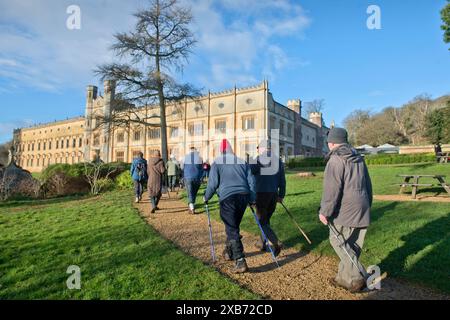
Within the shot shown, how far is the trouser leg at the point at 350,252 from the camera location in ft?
11.7

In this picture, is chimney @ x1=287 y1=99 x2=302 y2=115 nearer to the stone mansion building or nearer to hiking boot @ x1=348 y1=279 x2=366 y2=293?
the stone mansion building

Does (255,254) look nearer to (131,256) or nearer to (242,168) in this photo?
(242,168)

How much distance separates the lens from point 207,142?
123 feet

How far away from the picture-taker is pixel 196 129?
39.0 metres

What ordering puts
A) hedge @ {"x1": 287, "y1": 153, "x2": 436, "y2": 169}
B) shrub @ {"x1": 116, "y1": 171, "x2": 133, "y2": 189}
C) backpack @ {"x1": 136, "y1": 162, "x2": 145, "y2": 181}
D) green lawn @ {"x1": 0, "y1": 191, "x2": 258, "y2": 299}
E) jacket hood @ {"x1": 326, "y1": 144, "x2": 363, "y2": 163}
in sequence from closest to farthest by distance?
1. green lawn @ {"x1": 0, "y1": 191, "x2": 258, "y2": 299}
2. jacket hood @ {"x1": 326, "y1": 144, "x2": 363, "y2": 163}
3. backpack @ {"x1": 136, "y1": 162, "x2": 145, "y2": 181}
4. shrub @ {"x1": 116, "y1": 171, "x2": 133, "y2": 189}
5. hedge @ {"x1": 287, "y1": 153, "x2": 436, "y2": 169}

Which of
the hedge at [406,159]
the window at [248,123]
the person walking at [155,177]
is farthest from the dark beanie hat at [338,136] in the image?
the window at [248,123]

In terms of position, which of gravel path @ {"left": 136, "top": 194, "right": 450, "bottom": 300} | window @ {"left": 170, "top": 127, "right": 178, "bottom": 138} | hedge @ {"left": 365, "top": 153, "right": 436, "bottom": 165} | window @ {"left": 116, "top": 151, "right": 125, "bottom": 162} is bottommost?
gravel path @ {"left": 136, "top": 194, "right": 450, "bottom": 300}

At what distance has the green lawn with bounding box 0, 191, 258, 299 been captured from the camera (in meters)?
3.45

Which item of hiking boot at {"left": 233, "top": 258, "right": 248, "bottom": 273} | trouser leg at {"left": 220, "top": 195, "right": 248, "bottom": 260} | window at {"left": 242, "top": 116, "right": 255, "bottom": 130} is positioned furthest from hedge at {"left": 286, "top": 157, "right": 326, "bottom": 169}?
hiking boot at {"left": 233, "top": 258, "right": 248, "bottom": 273}

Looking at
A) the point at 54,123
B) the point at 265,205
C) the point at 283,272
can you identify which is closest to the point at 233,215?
the point at 265,205

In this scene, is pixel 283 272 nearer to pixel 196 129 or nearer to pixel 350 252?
pixel 350 252

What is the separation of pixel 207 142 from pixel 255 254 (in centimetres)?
3268

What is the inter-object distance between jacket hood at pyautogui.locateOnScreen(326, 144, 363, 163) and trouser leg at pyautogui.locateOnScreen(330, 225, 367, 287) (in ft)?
2.70
